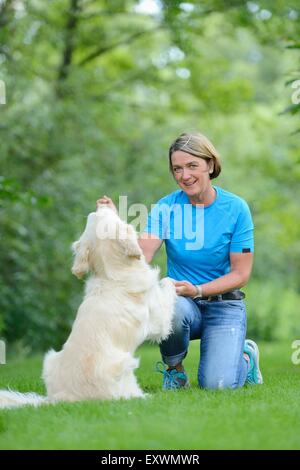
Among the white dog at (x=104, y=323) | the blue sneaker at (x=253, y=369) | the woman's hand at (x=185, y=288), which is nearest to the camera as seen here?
the white dog at (x=104, y=323)

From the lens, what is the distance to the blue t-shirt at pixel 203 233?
235 inches

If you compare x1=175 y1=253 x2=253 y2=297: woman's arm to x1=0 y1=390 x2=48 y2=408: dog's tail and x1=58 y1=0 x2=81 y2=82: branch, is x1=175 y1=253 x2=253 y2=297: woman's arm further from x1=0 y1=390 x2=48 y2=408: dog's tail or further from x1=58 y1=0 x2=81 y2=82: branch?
x1=58 y1=0 x2=81 y2=82: branch

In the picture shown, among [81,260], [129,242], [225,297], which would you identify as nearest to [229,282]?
[225,297]

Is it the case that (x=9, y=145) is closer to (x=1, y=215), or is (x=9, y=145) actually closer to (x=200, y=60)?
(x=1, y=215)

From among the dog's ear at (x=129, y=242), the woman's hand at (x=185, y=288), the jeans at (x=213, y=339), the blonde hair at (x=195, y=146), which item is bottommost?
the jeans at (x=213, y=339)

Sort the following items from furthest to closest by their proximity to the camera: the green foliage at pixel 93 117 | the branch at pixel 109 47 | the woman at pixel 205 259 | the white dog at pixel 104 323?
1. the branch at pixel 109 47
2. the green foliage at pixel 93 117
3. the woman at pixel 205 259
4. the white dog at pixel 104 323

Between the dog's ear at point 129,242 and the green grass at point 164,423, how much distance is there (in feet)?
3.11

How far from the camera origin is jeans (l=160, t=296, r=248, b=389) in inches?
228

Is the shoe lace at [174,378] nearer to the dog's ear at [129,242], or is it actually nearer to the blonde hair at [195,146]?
the dog's ear at [129,242]

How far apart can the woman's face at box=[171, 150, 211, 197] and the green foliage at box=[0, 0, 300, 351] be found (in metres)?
4.99

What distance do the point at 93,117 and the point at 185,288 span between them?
1032 cm

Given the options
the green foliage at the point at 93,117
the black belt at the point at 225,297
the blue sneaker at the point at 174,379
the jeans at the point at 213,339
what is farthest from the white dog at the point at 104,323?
the green foliage at the point at 93,117

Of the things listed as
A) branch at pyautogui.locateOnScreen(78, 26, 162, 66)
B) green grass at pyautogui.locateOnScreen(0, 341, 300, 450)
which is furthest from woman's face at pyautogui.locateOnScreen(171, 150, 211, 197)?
branch at pyautogui.locateOnScreen(78, 26, 162, 66)

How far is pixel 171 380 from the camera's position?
601 centimetres
